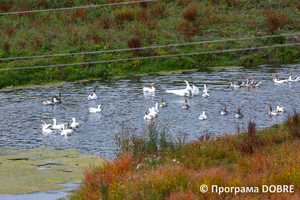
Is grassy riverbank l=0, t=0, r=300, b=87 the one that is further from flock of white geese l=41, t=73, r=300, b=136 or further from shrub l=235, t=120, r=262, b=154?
shrub l=235, t=120, r=262, b=154

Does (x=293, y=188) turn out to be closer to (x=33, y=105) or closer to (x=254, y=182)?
(x=254, y=182)

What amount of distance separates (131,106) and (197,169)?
34.3 feet

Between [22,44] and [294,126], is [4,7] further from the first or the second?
[294,126]

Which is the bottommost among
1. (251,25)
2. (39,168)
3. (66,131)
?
(39,168)

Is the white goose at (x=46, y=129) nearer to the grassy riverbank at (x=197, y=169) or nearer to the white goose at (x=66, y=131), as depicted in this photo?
the white goose at (x=66, y=131)

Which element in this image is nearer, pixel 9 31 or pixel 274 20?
pixel 274 20

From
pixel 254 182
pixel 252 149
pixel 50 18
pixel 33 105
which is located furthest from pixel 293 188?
pixel 50 18

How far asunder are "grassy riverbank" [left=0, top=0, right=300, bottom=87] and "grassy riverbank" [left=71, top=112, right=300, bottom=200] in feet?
58.1

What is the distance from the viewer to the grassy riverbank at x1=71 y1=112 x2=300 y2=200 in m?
8.79

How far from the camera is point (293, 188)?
8555 mm

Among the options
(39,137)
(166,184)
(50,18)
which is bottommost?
(39,137)

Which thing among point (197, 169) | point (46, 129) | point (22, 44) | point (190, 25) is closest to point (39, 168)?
point (46, 129)

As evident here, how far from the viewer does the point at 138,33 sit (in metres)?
32.3

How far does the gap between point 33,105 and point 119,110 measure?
5.47 m
